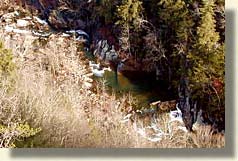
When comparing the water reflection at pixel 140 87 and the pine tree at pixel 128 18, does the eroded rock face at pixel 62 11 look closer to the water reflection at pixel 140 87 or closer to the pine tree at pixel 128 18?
the pine tree at pixel 128 18

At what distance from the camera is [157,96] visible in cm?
243

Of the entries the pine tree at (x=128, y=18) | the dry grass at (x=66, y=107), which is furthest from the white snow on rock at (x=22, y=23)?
the pine tree at (x=128, y=18)

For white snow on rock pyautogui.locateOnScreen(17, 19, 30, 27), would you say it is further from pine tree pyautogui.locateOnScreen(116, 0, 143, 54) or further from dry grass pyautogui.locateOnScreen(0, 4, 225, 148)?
pine tree pyautogui.locateOnScreen(116, 0, 143, 54)

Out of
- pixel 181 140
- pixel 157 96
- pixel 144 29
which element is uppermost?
pixel 144 29

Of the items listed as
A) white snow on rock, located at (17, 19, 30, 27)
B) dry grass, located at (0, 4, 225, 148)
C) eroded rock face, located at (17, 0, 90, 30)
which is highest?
eroded rock face, located at (17, 0, 90, 30)

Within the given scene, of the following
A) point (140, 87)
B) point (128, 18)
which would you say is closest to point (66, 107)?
point (140, 87)

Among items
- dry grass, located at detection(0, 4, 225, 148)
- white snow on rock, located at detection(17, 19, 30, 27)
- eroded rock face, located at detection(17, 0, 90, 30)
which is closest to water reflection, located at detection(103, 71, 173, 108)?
dry grass, located at detection(0, 4, 225, 148)

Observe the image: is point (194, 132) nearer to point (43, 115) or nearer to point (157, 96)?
point (157, 96)

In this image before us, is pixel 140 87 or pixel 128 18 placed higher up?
pixel 128 18

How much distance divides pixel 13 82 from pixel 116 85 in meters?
0.46

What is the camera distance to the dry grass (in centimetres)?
242

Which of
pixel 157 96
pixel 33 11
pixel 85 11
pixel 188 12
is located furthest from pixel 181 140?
pixel 33 11

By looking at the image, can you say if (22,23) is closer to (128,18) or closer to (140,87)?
(128,18)

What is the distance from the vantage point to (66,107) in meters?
2.43
